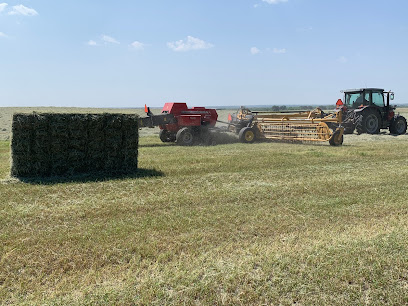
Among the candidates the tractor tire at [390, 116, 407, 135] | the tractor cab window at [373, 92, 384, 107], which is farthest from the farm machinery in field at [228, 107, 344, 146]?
the tractor tire at [390, 116, 407, 135]

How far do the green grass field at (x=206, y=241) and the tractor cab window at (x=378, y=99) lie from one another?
12.8m

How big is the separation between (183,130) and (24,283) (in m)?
11.9

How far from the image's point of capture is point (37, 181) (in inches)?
286

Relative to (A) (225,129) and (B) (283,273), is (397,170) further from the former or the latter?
(A) (225,129)

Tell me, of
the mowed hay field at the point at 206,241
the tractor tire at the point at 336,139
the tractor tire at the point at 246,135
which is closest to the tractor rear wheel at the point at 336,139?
the tractor tire at the point at 336,139

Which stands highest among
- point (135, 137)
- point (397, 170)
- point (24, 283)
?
point (135, 137)

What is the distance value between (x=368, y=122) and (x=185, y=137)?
995 cm

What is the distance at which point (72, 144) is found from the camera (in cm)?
799

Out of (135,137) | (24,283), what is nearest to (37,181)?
(135,137)

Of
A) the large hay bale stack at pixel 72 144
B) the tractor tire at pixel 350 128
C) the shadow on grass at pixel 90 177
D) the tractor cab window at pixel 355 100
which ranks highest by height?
the tractor cab window at pixel 355 100

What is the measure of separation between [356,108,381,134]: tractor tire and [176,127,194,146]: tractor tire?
29.1 feet

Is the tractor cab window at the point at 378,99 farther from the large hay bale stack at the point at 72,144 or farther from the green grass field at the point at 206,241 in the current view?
the large hay bale stack at the point at 72,144

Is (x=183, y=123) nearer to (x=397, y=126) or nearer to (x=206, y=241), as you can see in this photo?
(x=206, y=241)

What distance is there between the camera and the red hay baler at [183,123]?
49.1ft
